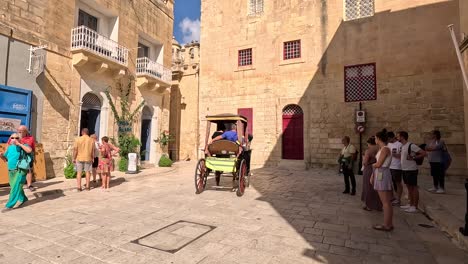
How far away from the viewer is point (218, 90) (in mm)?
17172

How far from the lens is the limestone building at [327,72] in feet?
39.9

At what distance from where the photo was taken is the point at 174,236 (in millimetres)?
3838

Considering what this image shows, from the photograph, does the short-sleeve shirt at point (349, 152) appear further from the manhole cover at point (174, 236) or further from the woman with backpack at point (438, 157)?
the manhole cover at point (174, 236)

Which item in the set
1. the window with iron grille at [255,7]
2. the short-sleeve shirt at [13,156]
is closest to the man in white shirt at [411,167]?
the short-sleeve shirt at [13,156]

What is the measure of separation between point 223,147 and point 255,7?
1292cm

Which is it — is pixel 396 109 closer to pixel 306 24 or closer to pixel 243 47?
pixel 306 24

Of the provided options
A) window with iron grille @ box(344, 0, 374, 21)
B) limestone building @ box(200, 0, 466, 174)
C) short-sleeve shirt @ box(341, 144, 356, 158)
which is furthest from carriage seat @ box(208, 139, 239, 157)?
window with iron grille @ box(344, 0, 374, 21)

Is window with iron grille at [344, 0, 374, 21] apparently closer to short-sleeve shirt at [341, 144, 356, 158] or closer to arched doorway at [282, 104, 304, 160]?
arched doorway at [282, 104, 304, 160]

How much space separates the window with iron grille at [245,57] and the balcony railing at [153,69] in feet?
14.9

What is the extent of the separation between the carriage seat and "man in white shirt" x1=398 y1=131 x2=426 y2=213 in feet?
12.1

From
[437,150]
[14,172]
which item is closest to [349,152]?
[437,150]

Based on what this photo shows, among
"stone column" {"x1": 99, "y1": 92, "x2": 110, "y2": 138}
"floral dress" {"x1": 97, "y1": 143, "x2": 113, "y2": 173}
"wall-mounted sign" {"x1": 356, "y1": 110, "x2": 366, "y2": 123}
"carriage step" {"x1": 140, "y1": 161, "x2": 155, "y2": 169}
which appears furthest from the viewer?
"carriage step" {"x1": 140, "y1": 161, "x2": 155, "y2": 169}

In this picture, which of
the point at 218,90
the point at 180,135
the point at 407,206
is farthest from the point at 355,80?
the point at 180,135

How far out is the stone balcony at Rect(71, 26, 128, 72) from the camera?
10414 millimetres
